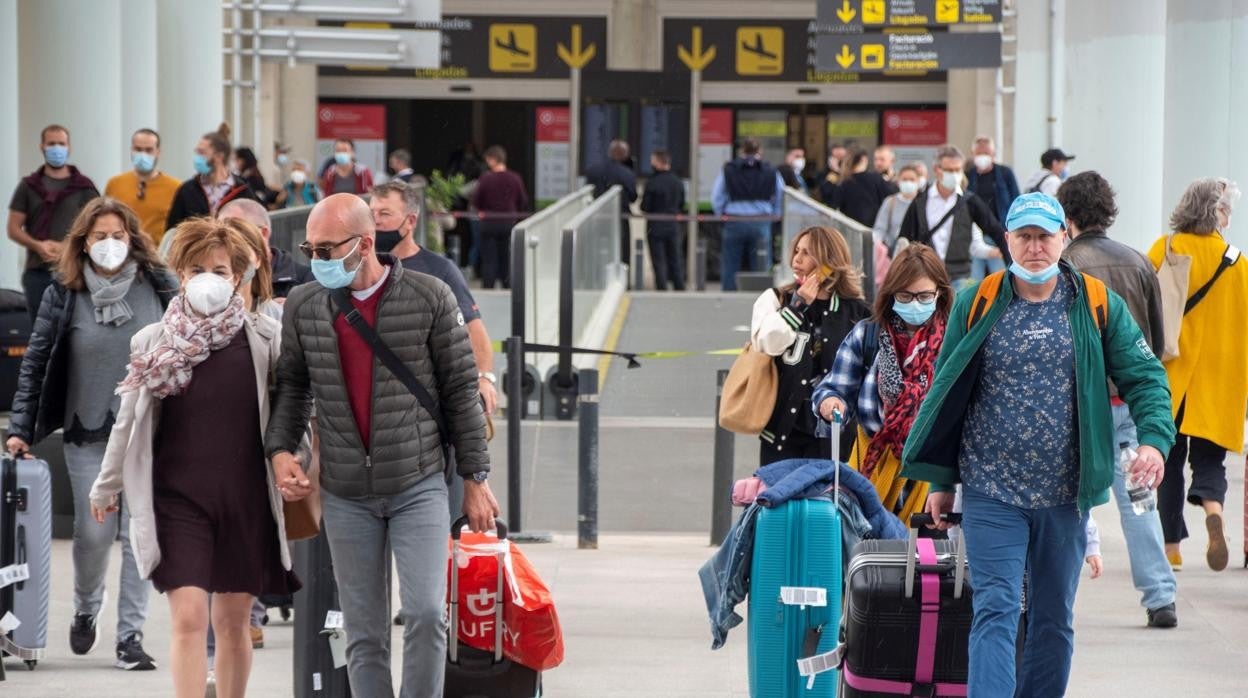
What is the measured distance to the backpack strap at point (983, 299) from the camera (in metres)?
5.32

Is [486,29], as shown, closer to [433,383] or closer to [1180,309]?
[1180,309]

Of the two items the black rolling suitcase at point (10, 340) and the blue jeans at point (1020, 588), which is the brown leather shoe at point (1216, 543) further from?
the black rolling suitcase at point (10, 340)

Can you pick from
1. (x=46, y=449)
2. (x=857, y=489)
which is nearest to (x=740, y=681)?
(x=857, y=489)

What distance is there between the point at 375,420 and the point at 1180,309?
4.25 m

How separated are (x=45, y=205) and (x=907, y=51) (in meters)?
15.0

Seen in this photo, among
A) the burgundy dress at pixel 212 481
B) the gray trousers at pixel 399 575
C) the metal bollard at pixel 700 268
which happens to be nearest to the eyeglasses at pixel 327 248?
the burgundy dress at pixel 212 481

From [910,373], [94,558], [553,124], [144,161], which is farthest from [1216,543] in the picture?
[553,124]

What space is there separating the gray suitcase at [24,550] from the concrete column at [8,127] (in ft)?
25.7

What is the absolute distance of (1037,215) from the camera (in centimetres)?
527

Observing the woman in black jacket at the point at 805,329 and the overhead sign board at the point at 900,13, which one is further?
the overhead sign board at the point at 900,13

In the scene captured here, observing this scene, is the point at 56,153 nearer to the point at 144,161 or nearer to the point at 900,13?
the point at 144,161

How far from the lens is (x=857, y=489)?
5.90m

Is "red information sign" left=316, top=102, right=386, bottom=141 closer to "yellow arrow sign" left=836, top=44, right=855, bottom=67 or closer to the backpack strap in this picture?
"yellow arrow sign" left=836, top=44, right=855, bottom=67

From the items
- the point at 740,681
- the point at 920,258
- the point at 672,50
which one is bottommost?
the point at 740,681
